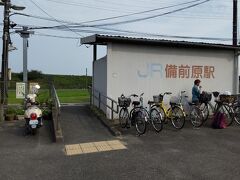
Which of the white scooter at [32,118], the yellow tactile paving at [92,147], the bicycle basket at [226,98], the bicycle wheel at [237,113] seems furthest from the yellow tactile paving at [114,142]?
the bicycle wheel at [237,113]

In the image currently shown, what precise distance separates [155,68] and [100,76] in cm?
220

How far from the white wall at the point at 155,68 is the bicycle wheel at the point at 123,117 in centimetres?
126

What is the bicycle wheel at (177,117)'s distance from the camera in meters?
11.3

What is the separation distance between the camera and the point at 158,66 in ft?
44.5

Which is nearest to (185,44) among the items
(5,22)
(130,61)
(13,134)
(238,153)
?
(130,61)

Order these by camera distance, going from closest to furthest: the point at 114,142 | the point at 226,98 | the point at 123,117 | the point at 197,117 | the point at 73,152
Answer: the point at 73,152 → the point at 114,142 → the point at 123,117 → the point at 197,117 → the point at 226,98

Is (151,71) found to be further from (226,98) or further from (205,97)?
(226,98)

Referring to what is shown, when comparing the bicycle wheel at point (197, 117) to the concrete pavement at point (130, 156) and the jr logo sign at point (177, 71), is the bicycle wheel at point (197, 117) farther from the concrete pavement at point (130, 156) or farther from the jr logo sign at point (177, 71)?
the jr logo sign at point (177, 71)

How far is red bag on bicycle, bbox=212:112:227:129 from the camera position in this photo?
1170 cm

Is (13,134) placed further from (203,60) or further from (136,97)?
(203,60)

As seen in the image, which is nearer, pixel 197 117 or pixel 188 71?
pixel 197 117

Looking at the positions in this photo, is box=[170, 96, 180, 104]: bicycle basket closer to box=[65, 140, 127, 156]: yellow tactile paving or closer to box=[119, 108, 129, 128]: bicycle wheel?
box=[119, 108, 129, 128]: bicycle wheel

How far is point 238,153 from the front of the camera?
27.5 feet

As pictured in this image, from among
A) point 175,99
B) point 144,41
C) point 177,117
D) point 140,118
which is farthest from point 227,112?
point 144,41
